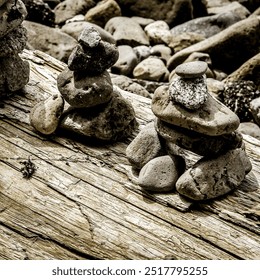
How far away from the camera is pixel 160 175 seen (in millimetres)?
3455

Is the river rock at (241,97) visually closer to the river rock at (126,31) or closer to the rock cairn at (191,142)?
the river rock at (126,31)

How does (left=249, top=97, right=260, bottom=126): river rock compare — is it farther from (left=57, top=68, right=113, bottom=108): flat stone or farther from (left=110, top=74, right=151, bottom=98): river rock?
(left=57, top=68, right=113, bottom=108): flat stone

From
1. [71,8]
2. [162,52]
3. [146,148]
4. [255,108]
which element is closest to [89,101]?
[146,148]

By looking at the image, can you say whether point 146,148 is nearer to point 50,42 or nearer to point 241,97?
point 241,97

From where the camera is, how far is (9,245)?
10.6 ft

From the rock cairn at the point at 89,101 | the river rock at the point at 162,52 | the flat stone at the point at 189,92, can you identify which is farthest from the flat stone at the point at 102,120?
the river rock at the point at 162,52

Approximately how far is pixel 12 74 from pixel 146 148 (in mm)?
1601

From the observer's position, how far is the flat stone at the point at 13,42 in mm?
→ 4367

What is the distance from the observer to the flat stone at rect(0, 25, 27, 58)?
14.3 feet

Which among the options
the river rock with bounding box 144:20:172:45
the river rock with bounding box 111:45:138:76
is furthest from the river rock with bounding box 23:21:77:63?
the river rock with bounding box 144:20:172:45

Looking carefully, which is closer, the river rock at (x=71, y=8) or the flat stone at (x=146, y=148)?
the flat stone at (x=146, y=148)

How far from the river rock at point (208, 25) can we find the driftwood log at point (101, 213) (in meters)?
5.54

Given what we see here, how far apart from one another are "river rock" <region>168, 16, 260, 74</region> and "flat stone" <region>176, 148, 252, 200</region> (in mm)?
4678

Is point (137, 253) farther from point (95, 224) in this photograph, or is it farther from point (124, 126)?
point (124, 126)
